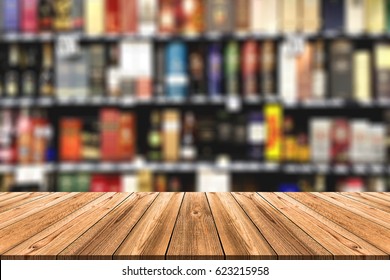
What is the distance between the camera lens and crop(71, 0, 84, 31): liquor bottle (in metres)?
2.41

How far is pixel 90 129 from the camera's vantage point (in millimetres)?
2432

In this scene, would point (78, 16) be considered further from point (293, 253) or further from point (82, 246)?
point (293, 253)

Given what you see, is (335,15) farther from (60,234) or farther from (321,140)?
(60,234)

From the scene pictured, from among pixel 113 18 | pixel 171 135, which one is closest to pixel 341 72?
pixel 171 135

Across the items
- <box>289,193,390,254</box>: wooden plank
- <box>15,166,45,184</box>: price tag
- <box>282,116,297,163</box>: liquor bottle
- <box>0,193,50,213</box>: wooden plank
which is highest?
<box>282,116,297,163</box>: liquor bottle

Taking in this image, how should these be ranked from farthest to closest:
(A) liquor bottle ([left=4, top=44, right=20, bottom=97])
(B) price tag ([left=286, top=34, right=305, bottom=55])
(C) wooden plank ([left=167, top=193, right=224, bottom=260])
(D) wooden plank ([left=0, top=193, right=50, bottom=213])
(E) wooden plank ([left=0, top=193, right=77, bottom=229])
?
1. (A) liquor bottle ([left=4, top=44, right=20, bottom=97])
2. (B) price tag ([left=286, top=34, right=305, bottom=55])
3. (D) wooden plank ([left=0, top=193, right=50, bottom=213])
4. (E) wooden plank ([left=0, top=193, right=77, bottom=229])
5. (C) wooden plank ([left=167, top=193, right=224, bottom=260])

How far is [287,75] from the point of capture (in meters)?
2.35

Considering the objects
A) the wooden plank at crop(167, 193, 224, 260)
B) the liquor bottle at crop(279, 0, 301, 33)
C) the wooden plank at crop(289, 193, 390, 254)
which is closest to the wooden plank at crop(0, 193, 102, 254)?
the wooden plank at crop(167, 193, 224, 260)

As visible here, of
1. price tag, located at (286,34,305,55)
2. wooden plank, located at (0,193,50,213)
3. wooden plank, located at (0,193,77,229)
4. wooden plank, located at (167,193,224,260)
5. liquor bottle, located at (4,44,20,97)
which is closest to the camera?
wooden plank, located at (167,193,224,260)

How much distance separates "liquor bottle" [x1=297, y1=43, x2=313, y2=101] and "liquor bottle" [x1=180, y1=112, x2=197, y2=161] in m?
0.70

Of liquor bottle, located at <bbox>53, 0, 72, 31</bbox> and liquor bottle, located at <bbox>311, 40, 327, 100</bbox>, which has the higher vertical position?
liquor bottle, located at <bbox>53, 0, 72, 31</bbox>

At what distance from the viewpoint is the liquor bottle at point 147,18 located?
2.36m

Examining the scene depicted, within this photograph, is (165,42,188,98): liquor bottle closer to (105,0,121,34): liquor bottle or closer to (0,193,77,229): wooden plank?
(105,0,121,34): liquor bottle

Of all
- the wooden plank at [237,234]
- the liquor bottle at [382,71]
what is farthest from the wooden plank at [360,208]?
the liquor bottle at [382,71]
